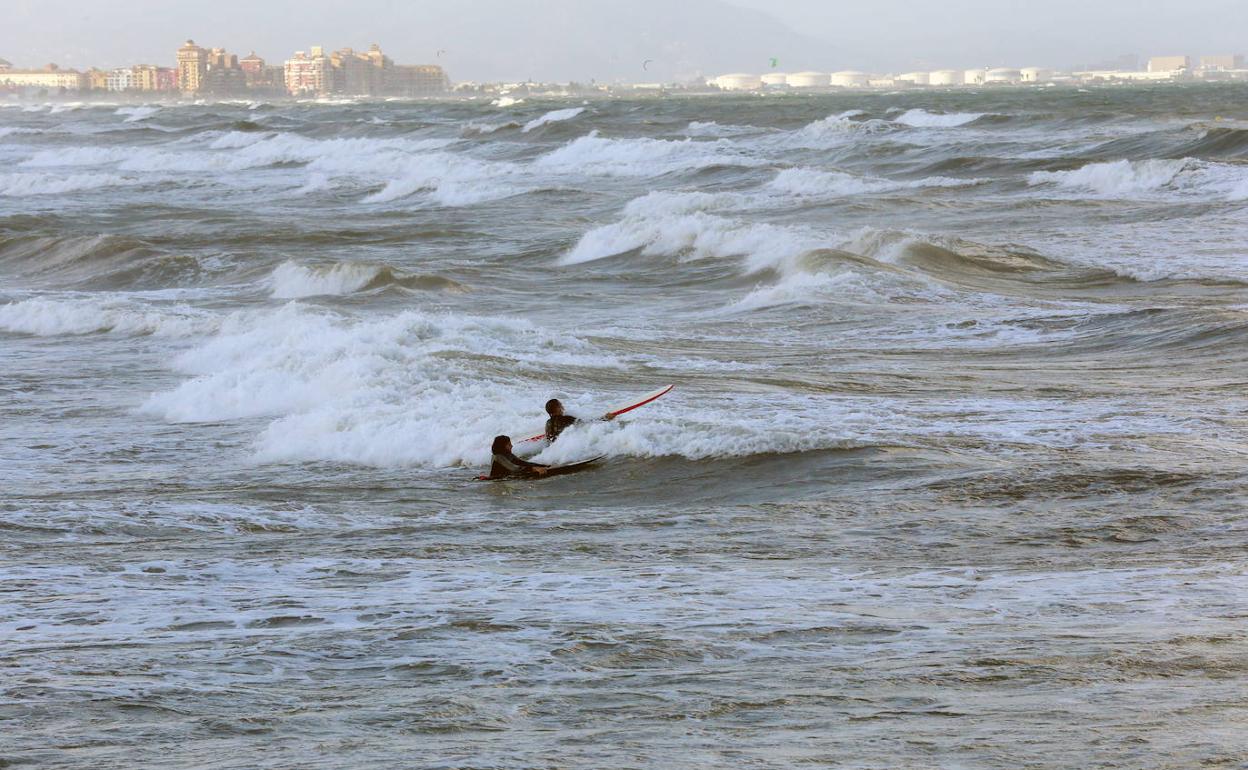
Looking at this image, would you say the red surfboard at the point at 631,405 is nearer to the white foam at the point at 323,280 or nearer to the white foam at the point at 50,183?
the white foam at the point at 323,280

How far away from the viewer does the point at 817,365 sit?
16703mm

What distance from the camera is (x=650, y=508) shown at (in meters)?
11.3

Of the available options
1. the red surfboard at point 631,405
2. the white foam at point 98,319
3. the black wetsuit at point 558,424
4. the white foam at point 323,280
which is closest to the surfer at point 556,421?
the black wetsuit at point 558,424

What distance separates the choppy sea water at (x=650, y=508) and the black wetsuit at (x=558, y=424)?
184 mm

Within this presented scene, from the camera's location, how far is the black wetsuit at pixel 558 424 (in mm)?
12961

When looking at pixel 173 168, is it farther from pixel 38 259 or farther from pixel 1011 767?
pixel 1011 767

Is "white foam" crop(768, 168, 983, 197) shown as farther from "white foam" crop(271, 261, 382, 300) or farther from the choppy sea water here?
"white foam" crop(271, 261, 382, 300)

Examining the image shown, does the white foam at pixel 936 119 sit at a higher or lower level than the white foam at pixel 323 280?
higher

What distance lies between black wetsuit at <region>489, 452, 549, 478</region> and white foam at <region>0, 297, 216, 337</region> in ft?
33.3

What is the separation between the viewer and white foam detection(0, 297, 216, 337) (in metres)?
21.6

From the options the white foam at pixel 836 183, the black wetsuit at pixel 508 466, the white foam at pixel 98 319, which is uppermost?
→ the white foam at pixel 836 183

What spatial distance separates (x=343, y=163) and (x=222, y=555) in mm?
56289

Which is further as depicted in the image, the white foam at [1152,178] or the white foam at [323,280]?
the white foam at [1152,178]

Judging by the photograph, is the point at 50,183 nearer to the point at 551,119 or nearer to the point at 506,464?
the point at 551,119
